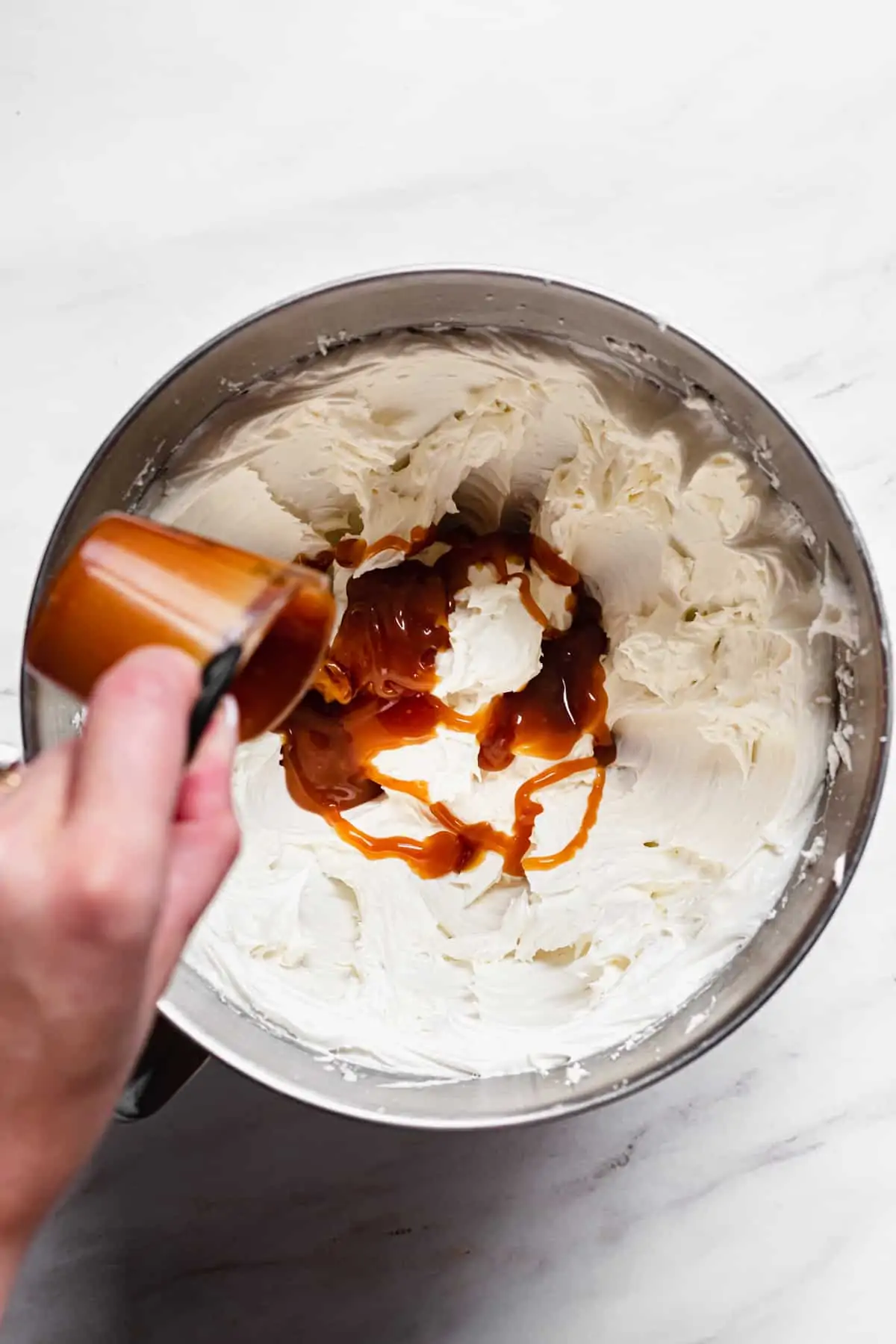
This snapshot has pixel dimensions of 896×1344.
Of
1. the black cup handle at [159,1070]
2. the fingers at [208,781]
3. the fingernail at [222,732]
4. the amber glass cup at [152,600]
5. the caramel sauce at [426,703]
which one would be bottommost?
the black cup handle at [159,1070]

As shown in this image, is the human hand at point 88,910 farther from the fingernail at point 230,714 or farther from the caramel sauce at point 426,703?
the caramel sauce at point 426,703

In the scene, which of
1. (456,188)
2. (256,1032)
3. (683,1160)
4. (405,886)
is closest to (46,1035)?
(256,1032)

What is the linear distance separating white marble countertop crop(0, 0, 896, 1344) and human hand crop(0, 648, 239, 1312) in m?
0.48

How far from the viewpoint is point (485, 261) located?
3.19ft

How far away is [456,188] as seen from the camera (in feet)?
3.20

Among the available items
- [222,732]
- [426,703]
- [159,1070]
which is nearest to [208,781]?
[222,732]

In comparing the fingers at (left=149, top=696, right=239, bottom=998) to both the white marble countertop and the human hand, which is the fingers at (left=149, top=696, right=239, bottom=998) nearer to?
the human hand

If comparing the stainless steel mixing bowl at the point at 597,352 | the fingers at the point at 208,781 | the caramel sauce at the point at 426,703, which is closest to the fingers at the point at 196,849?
the fingers at the point at 208,781

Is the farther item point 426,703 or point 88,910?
point 426,703

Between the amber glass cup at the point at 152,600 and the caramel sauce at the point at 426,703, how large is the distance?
14.3 inches

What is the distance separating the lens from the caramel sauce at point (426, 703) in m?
0.99

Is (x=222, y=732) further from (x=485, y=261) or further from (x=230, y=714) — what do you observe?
(x=485, y=261)

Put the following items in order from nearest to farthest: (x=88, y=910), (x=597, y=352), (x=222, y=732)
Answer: (x=88, y=910) < (x=222, y=732) < (x=597, y=352)

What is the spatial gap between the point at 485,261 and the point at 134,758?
0.66 m
